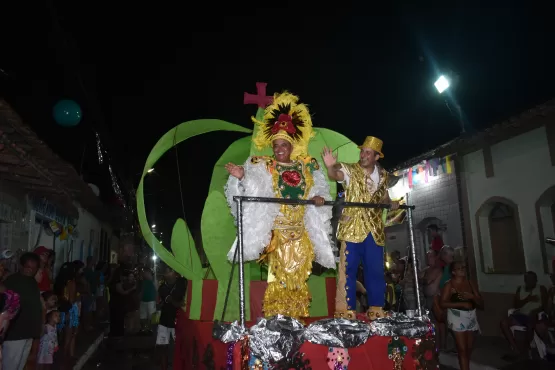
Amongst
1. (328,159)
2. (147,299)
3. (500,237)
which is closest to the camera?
(328,159)

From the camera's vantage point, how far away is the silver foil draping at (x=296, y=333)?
3402mm

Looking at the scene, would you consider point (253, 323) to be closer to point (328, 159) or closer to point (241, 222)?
point (241, 222)

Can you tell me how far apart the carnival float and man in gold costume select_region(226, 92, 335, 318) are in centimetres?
28

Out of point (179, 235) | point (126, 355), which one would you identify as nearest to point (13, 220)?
point (126, 355)

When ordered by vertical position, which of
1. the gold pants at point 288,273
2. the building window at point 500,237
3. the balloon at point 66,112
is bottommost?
the gold pants at point 288,273

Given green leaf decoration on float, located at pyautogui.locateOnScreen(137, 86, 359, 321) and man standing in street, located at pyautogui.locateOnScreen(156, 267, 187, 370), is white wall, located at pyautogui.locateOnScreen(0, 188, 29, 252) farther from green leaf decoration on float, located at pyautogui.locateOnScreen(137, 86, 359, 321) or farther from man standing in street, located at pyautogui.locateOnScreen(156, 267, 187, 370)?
green leaf decoration on float, located at pyautogui.locateOnScreen(137, 86, 359, 321)

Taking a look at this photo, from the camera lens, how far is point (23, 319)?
5383 millimetres

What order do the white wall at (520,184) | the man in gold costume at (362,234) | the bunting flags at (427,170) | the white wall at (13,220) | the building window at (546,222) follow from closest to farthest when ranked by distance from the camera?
the man in gold costume at (362,234), the white wall at (13,220), the building window at (546,222), the white wall at (520,184), the bunting flags at (427,170)

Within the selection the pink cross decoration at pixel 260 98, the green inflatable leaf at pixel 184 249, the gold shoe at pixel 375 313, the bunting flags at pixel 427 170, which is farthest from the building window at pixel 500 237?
the green inflatable leaf at pixel 184 249

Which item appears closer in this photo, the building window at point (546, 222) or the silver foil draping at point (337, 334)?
the silver foil draping at point (337, 334)

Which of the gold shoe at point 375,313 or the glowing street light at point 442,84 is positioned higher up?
the glowing street light at point 442,84

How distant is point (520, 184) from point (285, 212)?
294 inches

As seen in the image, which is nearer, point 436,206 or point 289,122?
point 289,122

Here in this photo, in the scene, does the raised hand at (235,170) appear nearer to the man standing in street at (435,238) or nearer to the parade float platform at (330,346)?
the parade float platform at (330,346)
